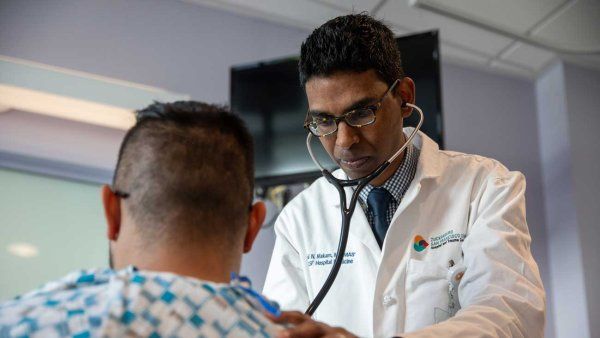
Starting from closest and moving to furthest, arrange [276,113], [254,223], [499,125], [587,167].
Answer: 1. [254,223]
2. [276,113]
3. [587,167]
4. [499,125]

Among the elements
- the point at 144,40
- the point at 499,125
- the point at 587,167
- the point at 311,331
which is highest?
the point at 144,40

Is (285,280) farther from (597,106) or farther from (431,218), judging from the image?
(597,106)

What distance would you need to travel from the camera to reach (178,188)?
28.0 inches

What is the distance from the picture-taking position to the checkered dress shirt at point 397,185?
1.36 metres

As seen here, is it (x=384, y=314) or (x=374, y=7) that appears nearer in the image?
(x=384, y=314)

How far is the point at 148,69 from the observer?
2549 mm

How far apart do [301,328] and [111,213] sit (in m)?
0.28

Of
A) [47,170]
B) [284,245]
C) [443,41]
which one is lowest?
[284,245]


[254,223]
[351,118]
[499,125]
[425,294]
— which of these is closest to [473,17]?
[499,125]

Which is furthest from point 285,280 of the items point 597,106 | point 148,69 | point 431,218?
point 597,106

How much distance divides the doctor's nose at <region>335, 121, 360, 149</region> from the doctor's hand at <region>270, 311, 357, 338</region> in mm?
524

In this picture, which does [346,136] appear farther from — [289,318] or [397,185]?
[289,318]

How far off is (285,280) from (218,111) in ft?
2.16

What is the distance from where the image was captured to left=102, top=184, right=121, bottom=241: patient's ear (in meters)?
0.72
